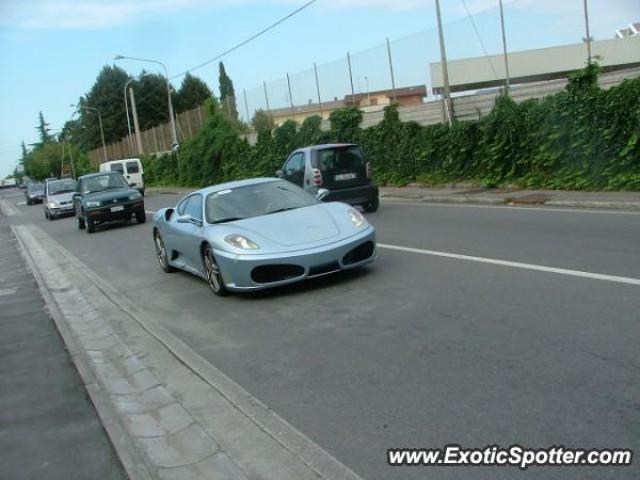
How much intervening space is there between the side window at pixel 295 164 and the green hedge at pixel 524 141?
547 centimetres

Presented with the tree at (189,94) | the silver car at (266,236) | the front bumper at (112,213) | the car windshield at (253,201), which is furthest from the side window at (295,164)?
the tree at (189,94)

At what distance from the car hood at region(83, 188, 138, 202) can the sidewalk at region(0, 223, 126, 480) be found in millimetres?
12102

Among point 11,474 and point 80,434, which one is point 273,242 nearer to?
point 80,434

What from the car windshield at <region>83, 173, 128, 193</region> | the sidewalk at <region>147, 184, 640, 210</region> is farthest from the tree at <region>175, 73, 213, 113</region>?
the sidewalk at <region>147, 184, 640, 210</region>

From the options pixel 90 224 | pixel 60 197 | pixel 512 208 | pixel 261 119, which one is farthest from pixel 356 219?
pixel 261 119

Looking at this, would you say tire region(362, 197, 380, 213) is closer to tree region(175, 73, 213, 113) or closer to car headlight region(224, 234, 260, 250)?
car headlight region(224, 234, 260, 250)

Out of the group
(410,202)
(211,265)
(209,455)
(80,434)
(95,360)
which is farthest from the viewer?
(410,202)

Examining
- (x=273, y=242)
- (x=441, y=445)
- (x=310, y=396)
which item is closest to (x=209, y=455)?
(x=310, y=396)

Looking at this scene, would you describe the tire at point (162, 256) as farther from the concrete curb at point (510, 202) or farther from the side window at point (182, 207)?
the concrete curb at point (510, 202)

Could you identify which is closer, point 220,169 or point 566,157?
point 566,157

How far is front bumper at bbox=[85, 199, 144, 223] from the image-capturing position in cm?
1970

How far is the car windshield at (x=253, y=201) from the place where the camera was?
855cm

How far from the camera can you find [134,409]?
16.2ft

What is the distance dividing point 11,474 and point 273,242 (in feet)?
13.2
